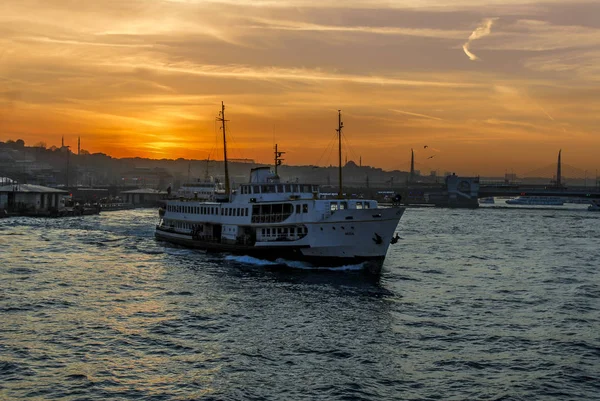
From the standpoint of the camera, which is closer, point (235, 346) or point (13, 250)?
point (235, 346)

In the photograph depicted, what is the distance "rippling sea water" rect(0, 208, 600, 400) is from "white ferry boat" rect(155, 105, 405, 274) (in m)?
2.04

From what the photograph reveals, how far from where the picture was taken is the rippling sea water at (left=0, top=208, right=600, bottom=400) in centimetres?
2477

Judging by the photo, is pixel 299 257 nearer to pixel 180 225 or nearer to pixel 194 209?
pixel 194 209

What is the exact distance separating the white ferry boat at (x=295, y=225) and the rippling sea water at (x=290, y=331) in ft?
6.68

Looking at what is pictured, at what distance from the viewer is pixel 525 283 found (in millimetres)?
50781

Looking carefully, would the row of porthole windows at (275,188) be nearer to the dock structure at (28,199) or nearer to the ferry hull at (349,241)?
the ferry hull at (349,241)

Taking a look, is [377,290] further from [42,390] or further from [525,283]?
[42,390]

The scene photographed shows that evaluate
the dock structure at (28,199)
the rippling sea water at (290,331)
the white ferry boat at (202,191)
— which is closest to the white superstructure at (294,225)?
the rippling sea water at (290,331)

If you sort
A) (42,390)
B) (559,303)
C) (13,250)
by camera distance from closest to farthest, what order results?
(42,390) → (559,303) → (13,250)

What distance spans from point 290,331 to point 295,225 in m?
22.5

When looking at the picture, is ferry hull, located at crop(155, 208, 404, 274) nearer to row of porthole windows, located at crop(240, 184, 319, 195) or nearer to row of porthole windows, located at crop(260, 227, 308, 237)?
row of porthole windows, located at crop(260, 227, 308, 237)

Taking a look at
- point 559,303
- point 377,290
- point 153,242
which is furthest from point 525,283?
point 153,242

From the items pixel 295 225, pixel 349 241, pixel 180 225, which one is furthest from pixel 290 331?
pixel 180 225

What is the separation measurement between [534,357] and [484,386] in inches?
208
